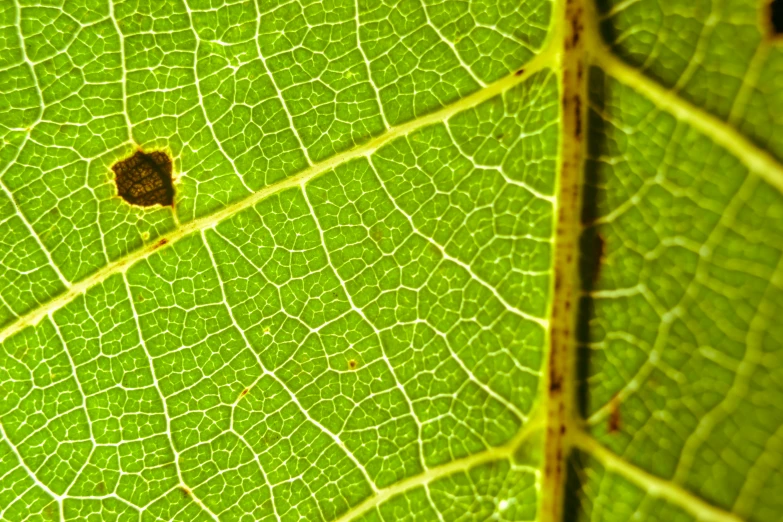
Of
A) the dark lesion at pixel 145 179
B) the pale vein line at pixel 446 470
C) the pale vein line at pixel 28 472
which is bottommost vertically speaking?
the pale vein line at pixel 28 472

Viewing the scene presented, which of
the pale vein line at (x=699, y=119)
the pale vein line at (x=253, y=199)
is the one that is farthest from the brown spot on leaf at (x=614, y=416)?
the pale vein line at (x=253, y=199)

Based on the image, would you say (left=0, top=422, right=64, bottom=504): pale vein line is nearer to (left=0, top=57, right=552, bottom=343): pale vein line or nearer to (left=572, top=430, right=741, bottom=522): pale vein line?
(left=0, top=57, right=552, bottom=343): pale vein line

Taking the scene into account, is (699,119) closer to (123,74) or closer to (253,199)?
(253,199)

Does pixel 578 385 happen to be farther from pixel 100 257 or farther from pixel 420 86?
pixel 100 257

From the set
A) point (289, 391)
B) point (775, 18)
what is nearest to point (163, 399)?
point (289, 391)

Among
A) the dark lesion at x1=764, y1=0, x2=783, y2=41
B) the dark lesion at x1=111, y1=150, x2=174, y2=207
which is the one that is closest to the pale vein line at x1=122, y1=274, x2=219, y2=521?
the dark lesion at x1=111, y1=150, x2=174, y2=207

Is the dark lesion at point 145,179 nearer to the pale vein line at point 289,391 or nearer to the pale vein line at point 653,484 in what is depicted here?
the pale vein line at point 289,391

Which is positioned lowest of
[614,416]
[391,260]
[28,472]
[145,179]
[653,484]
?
[28,472]
